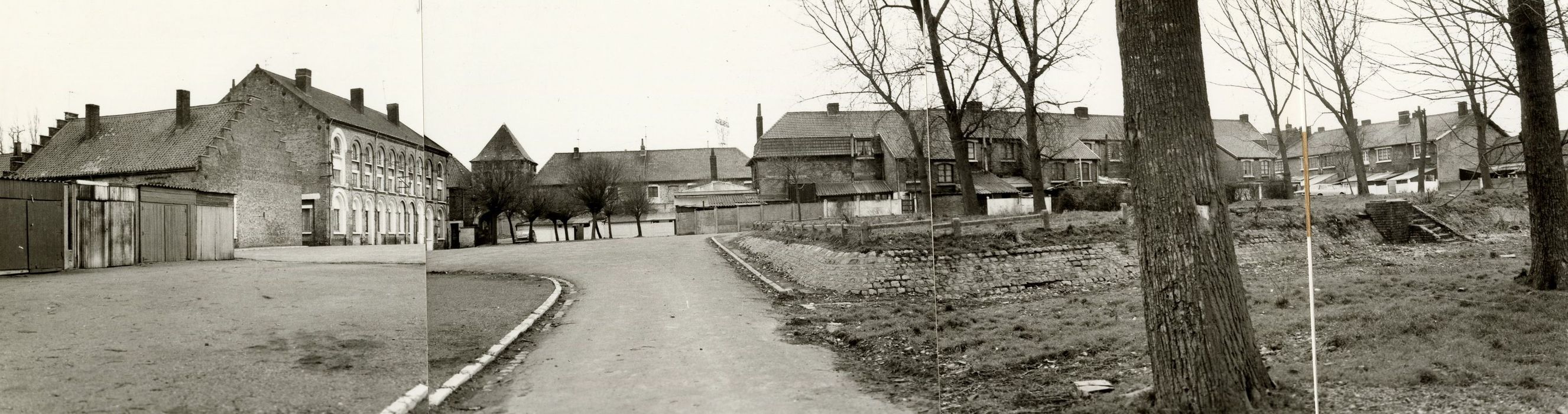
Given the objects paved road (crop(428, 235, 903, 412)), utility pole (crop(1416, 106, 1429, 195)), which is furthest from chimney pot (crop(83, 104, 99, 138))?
utility pole (crop(1416, 106, 1429, 195))

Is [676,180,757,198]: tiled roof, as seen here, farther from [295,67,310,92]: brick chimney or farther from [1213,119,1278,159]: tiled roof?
[1213,119,1278,159]: tiled roof

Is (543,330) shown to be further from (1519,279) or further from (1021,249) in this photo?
(1519,279)

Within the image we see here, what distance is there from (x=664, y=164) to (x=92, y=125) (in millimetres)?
3311

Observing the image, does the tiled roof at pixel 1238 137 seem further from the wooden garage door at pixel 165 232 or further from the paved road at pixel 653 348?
the wooden garage door at pixel 165 232

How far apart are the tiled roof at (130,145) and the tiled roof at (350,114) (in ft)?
1.18

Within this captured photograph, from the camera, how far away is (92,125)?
381cm

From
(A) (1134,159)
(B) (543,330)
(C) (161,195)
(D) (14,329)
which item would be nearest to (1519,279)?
(A) (1134,159)

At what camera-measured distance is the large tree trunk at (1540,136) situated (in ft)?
16.7

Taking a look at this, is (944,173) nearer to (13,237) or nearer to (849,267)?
(849,267)

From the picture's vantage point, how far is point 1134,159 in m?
3.51

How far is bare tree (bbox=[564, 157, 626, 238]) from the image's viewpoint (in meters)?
4.33

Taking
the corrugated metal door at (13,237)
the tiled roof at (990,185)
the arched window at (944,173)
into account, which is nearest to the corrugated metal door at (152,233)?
the corrugated metal door at (13,237)

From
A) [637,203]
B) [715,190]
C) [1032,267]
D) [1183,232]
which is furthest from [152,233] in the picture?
[1032,267]

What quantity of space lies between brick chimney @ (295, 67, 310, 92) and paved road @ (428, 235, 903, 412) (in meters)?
1.43
